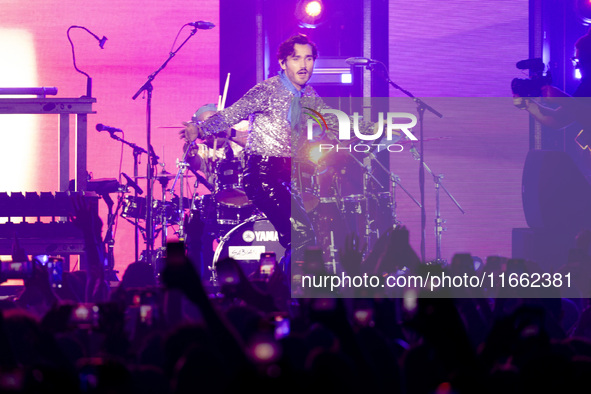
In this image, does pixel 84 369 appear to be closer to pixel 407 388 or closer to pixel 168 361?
pixel 168 361

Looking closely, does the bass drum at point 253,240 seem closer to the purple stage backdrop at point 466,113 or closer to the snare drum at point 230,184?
the snare drum at point 230,184

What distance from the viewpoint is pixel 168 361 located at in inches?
33.8

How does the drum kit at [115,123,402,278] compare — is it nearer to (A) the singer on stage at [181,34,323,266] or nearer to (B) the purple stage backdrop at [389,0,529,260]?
(B) the purple stage backdrop at [389,0,529,260]

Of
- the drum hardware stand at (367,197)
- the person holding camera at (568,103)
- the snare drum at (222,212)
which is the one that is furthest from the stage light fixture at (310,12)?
the person holding camera at (568,103)

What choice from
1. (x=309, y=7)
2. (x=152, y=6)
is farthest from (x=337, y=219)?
(x=152, y=6)

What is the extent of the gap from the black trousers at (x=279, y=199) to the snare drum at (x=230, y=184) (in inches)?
58.2

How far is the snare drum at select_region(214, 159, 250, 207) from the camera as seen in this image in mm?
6793

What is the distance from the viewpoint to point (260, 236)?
22.7 feet

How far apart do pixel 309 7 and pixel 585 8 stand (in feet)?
9.59

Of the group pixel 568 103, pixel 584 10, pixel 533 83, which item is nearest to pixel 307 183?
pixel 533 83

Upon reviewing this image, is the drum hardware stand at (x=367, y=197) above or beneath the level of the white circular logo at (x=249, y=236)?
above

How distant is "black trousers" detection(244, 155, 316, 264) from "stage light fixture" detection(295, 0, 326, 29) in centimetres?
273

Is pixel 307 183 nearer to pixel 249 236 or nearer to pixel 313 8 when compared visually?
pixel 249 236

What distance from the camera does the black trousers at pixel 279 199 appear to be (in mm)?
5215
